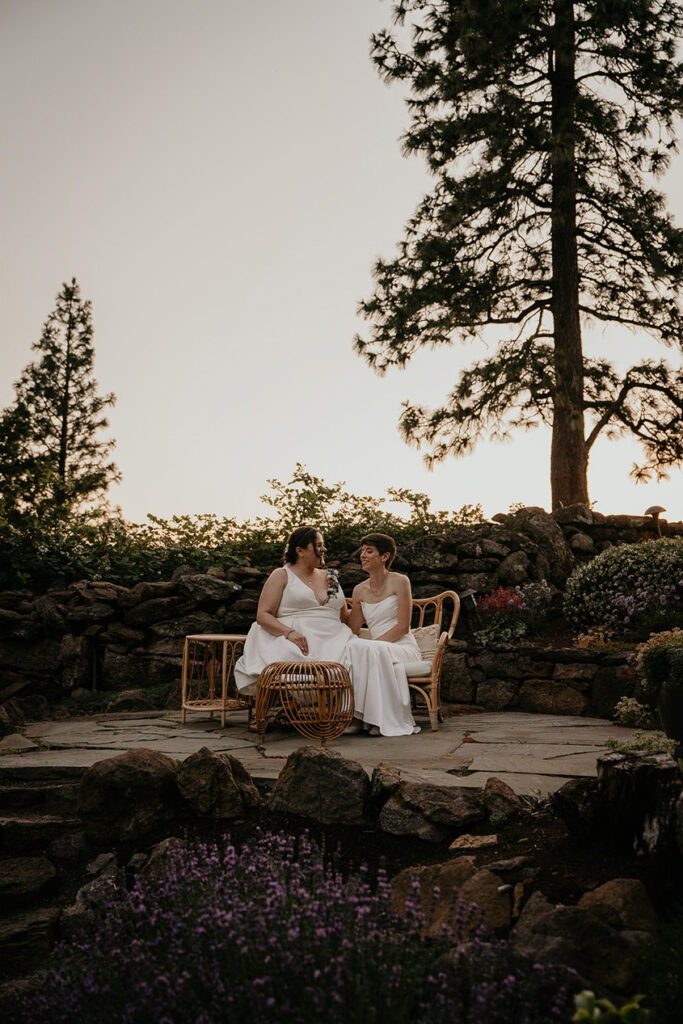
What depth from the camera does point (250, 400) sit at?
30.4 ft

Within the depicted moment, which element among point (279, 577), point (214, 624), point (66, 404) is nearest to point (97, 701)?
point (214, 624)

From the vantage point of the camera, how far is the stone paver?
4.04 meters

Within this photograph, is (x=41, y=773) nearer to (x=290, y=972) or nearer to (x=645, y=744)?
(x=290, y=972)

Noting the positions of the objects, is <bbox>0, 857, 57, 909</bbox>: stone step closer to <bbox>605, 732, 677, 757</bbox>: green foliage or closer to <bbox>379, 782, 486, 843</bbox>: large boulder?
<bbox>379, 782, 486, 843</bbox>: large boulder

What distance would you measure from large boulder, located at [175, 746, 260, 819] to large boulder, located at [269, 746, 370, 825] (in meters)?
0.16

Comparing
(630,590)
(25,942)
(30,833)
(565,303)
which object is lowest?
(25,942)

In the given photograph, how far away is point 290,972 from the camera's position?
1.95 m

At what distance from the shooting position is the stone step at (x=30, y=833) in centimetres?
396

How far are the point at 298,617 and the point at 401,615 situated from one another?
2.77 feet

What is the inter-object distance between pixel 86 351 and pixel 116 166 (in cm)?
1224

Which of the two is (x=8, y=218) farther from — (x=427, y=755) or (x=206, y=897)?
(x=206, y=897)

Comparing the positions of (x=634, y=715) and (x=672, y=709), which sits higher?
(x=672, y=709)

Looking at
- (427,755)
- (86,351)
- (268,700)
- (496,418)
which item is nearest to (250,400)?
(496,418)

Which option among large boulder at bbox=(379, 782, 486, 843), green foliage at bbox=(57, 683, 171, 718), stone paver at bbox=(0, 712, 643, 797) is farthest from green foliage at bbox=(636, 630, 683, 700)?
green foliage at bbox=(57, 683, 171, 718)
